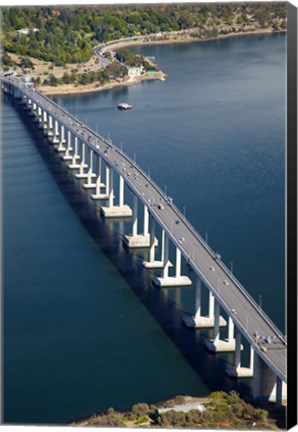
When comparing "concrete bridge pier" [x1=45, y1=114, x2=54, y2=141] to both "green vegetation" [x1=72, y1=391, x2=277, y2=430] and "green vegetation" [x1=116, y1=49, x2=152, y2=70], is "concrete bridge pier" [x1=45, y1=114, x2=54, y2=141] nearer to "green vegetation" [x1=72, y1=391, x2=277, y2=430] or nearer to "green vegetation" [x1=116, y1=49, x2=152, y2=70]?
"green vegetation" [x1=116, y1=49, x2=152, y2=70]

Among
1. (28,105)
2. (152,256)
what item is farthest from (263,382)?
(28,105)

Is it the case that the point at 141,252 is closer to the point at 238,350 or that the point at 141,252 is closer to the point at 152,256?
the point at 152,256

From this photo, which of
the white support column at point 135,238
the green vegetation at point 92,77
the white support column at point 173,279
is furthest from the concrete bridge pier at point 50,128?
the white support column at point 173,279

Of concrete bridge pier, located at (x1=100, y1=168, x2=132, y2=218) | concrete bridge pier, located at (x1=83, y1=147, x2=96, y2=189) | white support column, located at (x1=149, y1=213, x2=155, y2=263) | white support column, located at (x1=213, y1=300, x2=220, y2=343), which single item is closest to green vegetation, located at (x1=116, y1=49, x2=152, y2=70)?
concrete bridge pier, located at (x1=83, y1=147, x2=96, y2=189)

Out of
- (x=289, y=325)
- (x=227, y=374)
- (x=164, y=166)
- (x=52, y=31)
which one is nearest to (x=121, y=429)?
(x=289, y=325)

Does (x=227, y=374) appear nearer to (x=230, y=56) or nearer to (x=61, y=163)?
(x=61, y=163)

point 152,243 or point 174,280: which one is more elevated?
point 152,243
